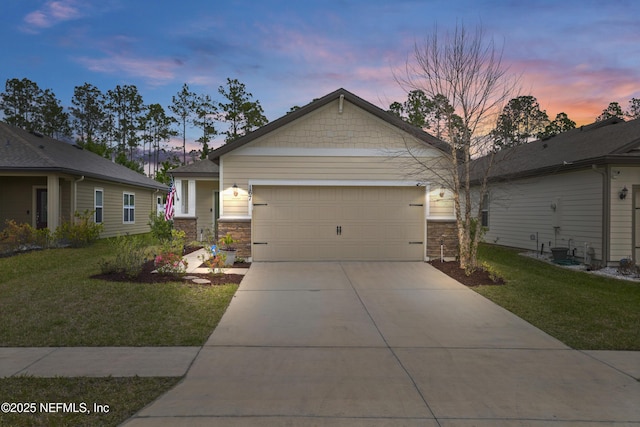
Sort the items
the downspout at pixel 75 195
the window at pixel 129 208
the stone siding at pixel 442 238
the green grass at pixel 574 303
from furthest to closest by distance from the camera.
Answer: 1. the window at pixel 129 208
2. the downspout at pixel 75 195
3. the stone siding at pixel 442 238
4. the green grass at pixel 574 303

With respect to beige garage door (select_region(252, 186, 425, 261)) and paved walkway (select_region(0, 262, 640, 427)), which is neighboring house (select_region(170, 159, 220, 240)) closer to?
beige garage door (select_region(252, 186, 425, 261))

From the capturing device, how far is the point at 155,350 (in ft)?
17.0

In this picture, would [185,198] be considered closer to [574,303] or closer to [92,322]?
[92,322]

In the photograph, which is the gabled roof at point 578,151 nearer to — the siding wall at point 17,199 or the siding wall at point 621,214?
the siding wall at point 621,214

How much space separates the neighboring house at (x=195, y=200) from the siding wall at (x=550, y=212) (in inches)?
432

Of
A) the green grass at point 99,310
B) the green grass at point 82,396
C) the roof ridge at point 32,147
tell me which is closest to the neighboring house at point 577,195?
the green grass at point 99,310

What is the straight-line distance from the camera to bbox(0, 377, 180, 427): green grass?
134 inches

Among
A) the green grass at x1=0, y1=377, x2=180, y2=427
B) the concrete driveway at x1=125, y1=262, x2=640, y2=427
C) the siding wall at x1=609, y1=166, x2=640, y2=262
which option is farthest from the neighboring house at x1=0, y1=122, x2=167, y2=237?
the siding wall at x1=609, y1=166, x2=640, y2=262

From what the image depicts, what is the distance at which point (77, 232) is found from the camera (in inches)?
624

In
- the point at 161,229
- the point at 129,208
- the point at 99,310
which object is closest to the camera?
the point at 99,310

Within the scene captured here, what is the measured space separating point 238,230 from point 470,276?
653cm

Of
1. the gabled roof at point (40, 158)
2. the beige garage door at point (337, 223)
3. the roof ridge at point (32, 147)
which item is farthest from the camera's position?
the roof ridge at point (32, 147)

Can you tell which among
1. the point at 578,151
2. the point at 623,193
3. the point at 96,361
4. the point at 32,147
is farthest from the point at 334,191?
the point at 32,147

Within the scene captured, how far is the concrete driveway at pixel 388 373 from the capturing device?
358 cm
